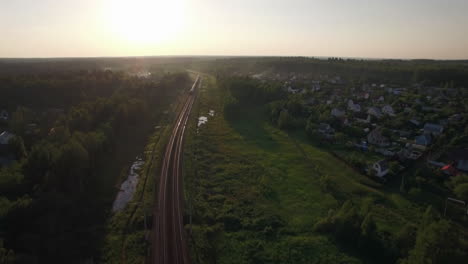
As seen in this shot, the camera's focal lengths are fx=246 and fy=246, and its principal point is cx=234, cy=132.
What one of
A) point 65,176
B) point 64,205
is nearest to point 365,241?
point 64,205

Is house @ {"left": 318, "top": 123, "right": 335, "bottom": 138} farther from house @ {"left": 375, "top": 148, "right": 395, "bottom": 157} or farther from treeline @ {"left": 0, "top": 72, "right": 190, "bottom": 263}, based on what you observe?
treeline @ {"left": 0, "top": 72, "right": 190, "bottom": 263}

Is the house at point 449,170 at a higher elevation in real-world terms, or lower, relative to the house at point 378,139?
lower

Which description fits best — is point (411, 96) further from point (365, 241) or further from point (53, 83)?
point (53, 83)

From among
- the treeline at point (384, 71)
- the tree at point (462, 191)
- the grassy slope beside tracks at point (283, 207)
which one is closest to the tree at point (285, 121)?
the grassy slope beside tracks at point (283, 207)

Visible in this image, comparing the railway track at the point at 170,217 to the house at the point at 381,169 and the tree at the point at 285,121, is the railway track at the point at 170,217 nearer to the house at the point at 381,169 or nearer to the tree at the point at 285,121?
the tree at the point at 285,121

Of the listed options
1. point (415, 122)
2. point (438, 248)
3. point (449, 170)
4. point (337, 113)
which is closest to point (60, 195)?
point (438, 248)

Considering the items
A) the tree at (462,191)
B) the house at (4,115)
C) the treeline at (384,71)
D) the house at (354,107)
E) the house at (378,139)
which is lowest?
the tree at (462,191)
